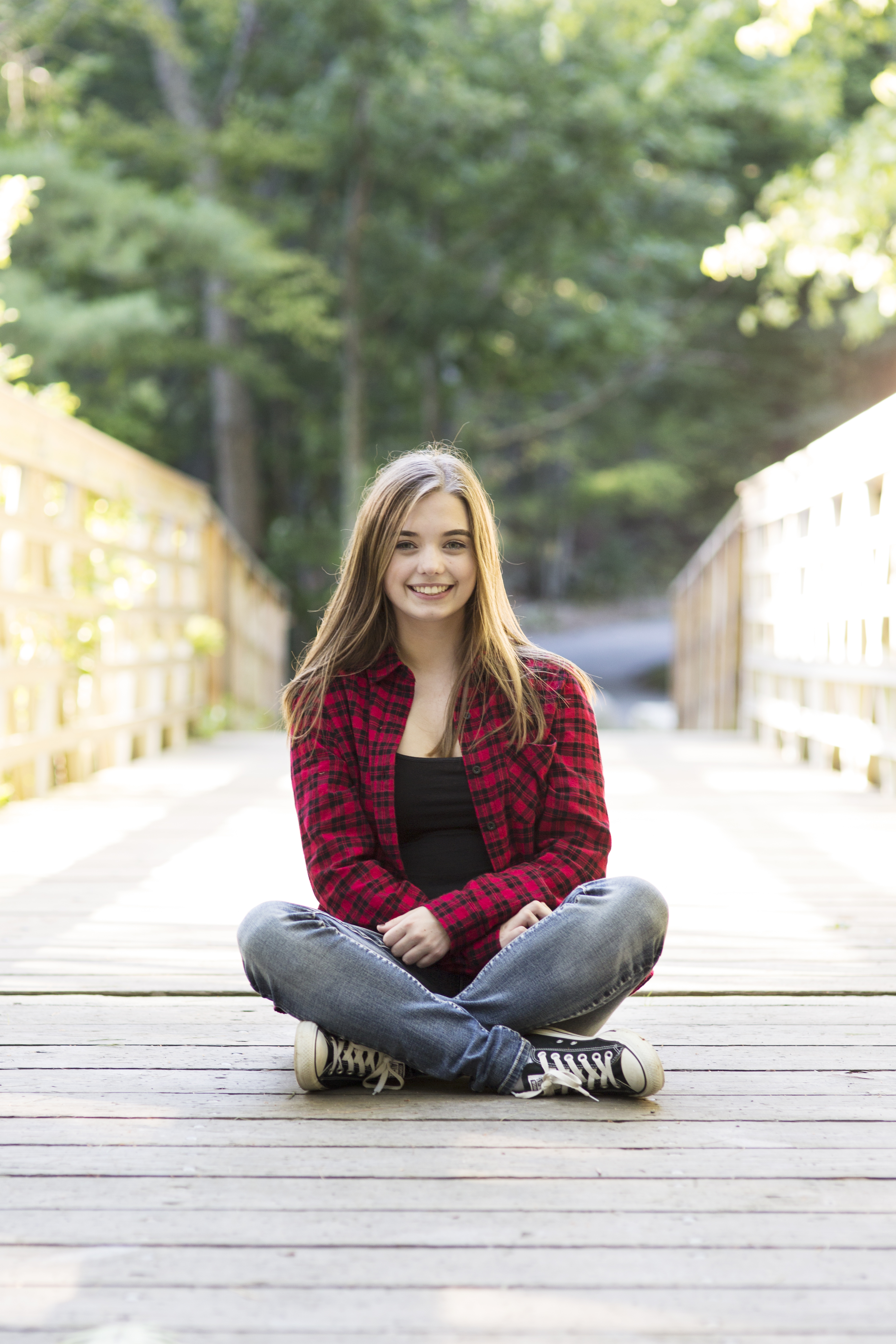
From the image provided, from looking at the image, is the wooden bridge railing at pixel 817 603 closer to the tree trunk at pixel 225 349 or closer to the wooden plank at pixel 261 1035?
the wooden plank at pixel 261 1035

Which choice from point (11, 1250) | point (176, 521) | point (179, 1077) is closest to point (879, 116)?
point (176, 521)

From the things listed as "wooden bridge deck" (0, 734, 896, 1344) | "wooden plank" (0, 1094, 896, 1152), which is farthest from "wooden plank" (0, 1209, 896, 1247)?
"wooden plank" (0, 1094, 896, 1152)

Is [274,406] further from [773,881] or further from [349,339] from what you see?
[773,881]

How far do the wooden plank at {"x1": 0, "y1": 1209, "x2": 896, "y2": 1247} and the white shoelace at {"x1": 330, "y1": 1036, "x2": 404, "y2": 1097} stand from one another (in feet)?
1.31

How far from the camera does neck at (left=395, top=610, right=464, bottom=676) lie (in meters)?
2.15

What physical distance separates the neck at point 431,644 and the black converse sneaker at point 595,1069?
0.63 metres

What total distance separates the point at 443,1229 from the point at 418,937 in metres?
0.52

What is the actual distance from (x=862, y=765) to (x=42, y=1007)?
12.7 ft

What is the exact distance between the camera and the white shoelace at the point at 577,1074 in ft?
6.06

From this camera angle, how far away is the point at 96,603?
512 cm

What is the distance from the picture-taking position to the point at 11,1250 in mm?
1372

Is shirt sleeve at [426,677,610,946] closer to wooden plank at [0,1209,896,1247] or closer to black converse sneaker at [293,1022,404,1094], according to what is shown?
black converse sneaker at [293,1022,404,1094]

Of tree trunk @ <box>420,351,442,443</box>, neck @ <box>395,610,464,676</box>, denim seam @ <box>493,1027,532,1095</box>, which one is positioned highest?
tree trunk @ <box>420,351,442,443</box>

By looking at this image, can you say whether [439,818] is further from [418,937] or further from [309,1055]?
[309,1055]
